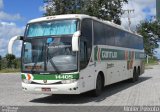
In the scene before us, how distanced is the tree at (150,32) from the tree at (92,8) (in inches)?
1640

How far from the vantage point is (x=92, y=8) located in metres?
34.9

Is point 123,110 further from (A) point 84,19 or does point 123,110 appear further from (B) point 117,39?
(B) point 117,39

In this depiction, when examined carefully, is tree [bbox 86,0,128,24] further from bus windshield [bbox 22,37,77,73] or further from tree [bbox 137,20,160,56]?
tree [bbox 137,20,160,56]

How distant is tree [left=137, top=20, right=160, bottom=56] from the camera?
77.9 m

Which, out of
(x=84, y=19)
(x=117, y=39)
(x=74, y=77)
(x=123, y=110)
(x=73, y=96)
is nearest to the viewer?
(x=123, y=110)

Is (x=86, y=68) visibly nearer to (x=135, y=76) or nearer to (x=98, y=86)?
(x=98, y=86)

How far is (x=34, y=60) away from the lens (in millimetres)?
14992

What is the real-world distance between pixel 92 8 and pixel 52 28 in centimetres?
1993

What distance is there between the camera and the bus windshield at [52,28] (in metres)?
15.0

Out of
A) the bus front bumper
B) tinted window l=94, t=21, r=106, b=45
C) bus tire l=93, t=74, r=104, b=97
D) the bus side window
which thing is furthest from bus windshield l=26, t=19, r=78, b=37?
bus tire l=93, t=74, r=104, b=97

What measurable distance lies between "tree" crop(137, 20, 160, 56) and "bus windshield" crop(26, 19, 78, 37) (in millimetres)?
62294

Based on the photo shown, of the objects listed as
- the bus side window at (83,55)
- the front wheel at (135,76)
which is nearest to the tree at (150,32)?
the front wheel at (135,76)

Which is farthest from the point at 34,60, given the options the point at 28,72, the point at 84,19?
the point at 84,19

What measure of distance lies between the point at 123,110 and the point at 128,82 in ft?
40.6
